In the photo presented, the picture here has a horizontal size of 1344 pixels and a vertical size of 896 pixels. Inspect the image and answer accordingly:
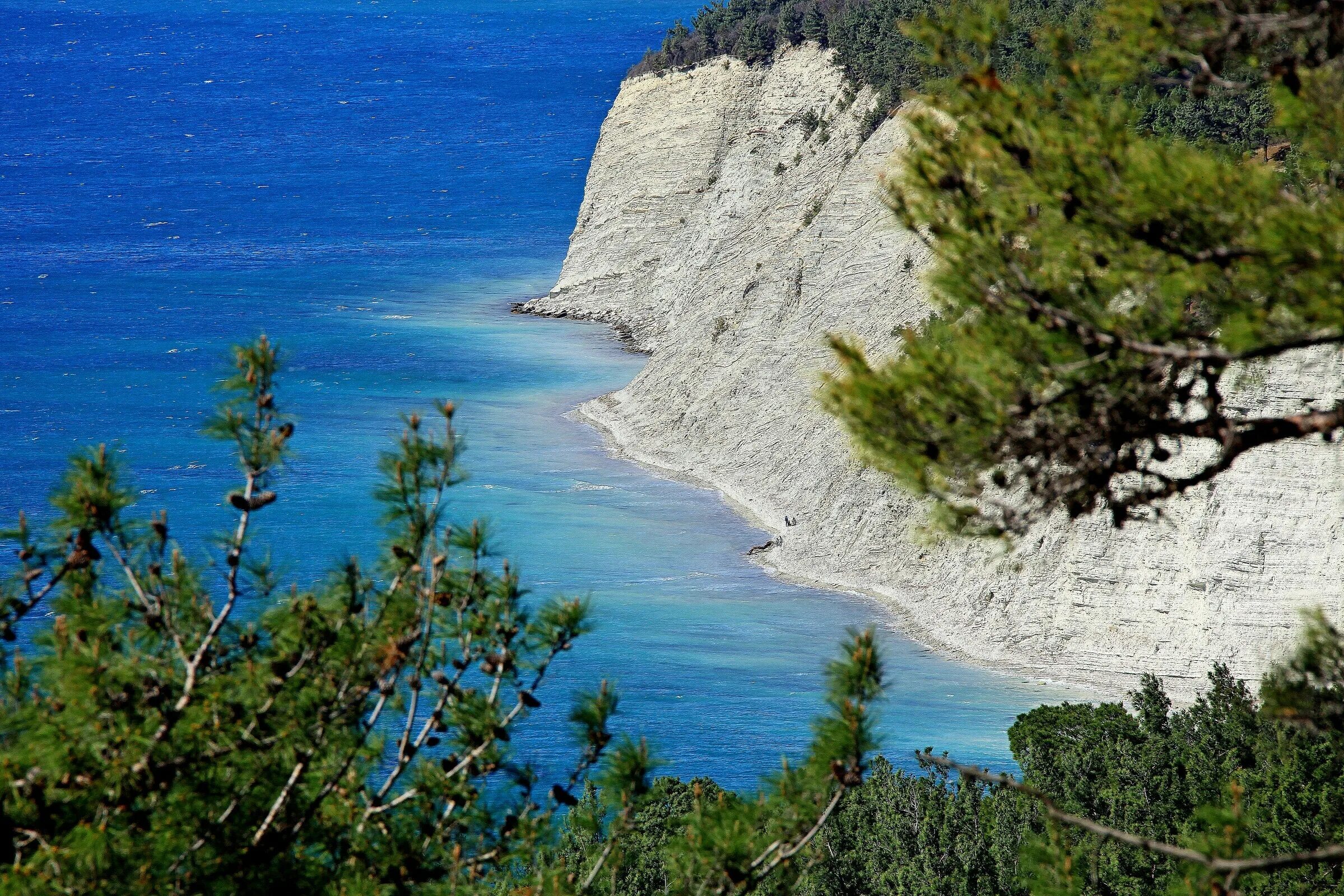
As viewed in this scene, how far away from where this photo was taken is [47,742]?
24.3 feet

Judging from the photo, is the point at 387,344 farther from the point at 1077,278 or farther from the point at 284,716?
the point at 1077,278

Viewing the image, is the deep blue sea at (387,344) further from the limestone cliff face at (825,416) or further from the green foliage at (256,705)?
the limestone cliff face at (825,416)

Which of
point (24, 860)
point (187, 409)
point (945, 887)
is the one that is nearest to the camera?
point (24, 860)

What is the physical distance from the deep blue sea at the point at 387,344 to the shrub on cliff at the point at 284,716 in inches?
53.4

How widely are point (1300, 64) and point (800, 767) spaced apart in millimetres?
4759

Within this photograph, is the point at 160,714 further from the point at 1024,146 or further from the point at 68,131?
the point at 68,131

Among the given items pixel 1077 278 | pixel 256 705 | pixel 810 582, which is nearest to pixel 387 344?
pixel 810 582

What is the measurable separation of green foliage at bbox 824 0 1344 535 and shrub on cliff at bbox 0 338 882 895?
1.34 meters

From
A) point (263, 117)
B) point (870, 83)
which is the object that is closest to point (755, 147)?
point (870, 83)

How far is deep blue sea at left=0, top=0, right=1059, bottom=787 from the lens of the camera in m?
36.6

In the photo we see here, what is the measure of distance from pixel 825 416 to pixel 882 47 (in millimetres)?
19563

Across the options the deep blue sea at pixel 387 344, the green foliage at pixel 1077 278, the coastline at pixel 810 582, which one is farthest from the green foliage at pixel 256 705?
the coastline at pixel 810 582

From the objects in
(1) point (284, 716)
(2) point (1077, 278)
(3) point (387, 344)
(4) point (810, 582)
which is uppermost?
(3) point (387, 344)

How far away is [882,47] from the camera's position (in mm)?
60125
